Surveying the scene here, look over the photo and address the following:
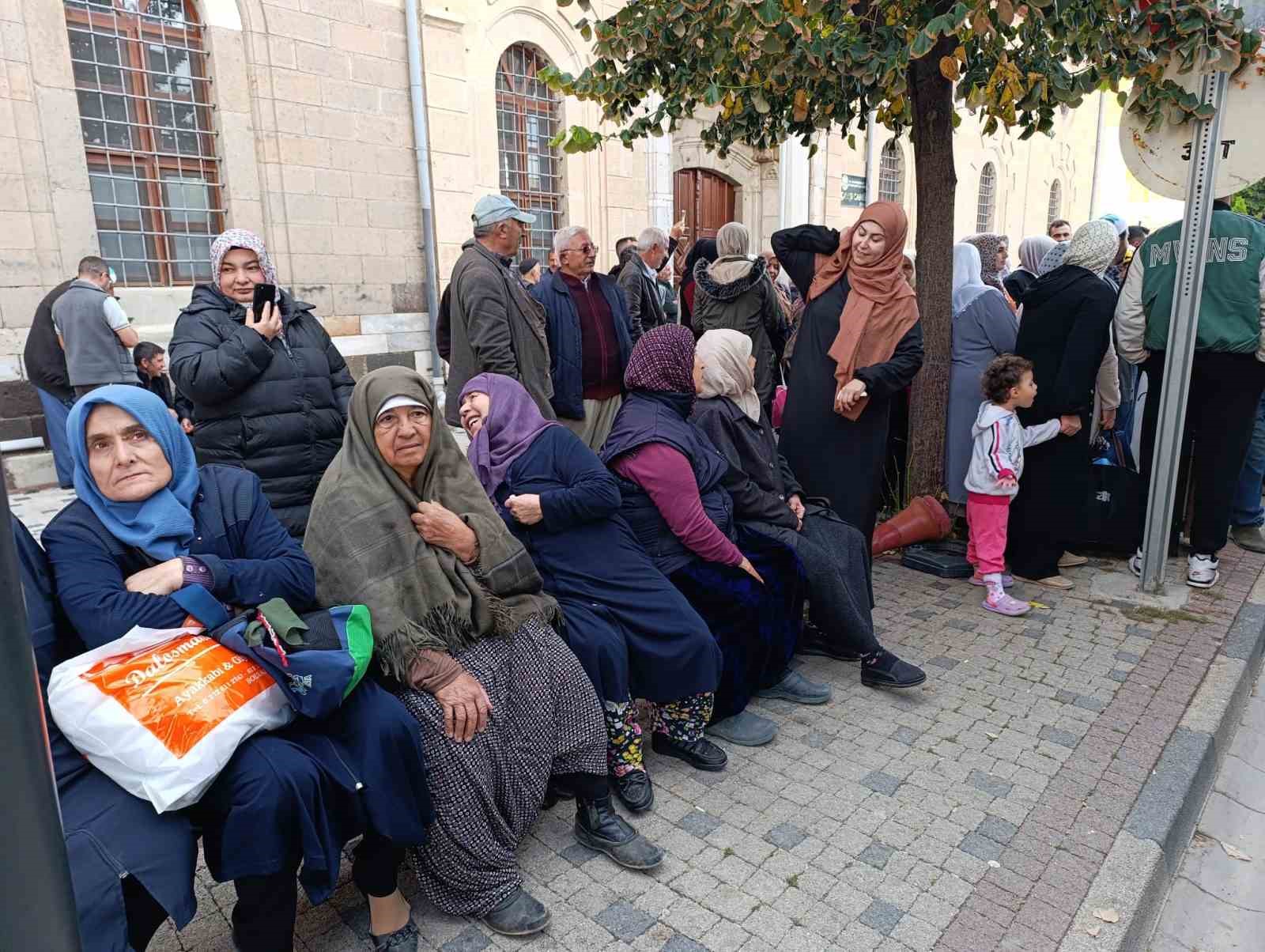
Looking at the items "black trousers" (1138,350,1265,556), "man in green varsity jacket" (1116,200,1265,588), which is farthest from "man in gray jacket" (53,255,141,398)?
"black trousers" (1138,350,1265,556)

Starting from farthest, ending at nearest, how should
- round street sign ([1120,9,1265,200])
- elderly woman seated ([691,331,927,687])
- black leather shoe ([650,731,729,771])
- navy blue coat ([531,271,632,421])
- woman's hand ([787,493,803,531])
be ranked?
navy blue coat ([531,271,632,421]) < round street sign ([1120,9,1265,200]) < woman's hand ([787,493,803,531]) < elderly woman seated ([691,331,927,687]) < black leather shoe ([650,731,729,771])

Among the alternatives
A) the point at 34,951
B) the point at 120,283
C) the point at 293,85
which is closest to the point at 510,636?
the point at 34,951

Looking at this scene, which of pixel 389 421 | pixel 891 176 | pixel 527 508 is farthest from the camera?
pixel 891 176

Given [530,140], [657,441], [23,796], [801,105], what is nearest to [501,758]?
[657,441]

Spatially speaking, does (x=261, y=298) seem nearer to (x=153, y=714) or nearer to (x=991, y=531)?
(x=153, y=714)

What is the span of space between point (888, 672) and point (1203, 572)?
2495 mm

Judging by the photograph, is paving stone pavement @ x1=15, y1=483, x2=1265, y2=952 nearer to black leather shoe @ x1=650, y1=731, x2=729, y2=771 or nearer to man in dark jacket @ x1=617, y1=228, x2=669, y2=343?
black leather shoe @ x1=650, y1=731, x2=729, y2=771

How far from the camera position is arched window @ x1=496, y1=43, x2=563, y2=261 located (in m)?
10.5

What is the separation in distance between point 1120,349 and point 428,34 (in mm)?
7809

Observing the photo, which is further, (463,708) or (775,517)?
(775,517)

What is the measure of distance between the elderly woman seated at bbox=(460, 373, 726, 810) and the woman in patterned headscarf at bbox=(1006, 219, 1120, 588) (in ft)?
9.32

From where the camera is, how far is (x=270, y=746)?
2.06 m

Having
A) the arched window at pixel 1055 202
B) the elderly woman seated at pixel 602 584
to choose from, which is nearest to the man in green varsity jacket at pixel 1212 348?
the elderly woman seated at pixel 602 584

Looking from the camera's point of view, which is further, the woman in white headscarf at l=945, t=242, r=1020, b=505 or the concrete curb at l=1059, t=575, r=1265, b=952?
the woman in white headscarf at l=945, t=242, r=1020, b=505
